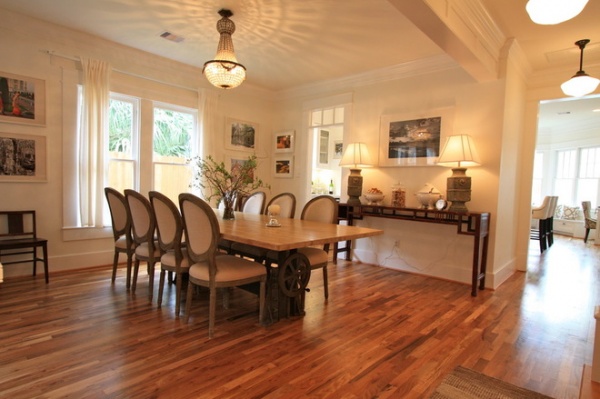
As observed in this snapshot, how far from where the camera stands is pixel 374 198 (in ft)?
15.0

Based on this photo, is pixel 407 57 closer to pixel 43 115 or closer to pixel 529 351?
pixel 529 351

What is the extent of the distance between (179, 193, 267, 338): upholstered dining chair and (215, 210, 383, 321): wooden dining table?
142 millimetres

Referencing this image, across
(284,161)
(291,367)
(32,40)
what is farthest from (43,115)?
(291,367)

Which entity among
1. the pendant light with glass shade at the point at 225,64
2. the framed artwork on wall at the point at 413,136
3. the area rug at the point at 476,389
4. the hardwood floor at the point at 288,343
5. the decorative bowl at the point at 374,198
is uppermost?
the pendant light with glass shade at the point at 225,64

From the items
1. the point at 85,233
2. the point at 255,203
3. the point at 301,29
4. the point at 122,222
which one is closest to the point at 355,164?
the point at 255,203

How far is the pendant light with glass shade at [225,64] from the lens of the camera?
10.2 feet

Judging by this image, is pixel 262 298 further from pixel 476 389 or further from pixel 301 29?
pixel 301 29

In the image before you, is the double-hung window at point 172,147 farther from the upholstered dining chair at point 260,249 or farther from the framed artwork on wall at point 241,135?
the upholstered dining chair at point 260,249

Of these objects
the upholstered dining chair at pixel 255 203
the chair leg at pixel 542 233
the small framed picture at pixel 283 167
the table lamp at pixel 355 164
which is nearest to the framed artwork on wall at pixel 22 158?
the upholstered dining chair at pixel 255 203

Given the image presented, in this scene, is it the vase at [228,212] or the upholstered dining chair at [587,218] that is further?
the upholstered dining chair at [587,218]

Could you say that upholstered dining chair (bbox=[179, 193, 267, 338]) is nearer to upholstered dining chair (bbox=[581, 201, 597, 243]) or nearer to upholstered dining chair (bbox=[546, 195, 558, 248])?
upholstered dining chair (bbox=[546, 195, 558, 248])

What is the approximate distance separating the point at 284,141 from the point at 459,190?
10.7ft

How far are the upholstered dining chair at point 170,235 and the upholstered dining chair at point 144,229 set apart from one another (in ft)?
0.53

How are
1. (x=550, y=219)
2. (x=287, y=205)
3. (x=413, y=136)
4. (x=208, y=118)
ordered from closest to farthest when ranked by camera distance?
(x=287, y=205), (x=413, y=136), (x=208, y=118), (x=550, y=219)
